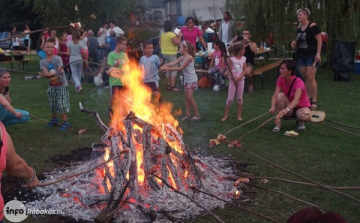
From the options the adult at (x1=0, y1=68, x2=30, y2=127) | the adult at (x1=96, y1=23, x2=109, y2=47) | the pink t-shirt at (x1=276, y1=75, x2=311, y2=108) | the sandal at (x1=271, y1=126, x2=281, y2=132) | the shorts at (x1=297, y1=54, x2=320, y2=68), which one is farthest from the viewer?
the adult at (x1=96, y1=23, x2=109, y2=47)

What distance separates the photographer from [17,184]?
18.1 ft

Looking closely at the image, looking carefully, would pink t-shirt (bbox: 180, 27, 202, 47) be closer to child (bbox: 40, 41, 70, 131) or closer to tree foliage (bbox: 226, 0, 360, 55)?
tree foliage (bbox: 226, 0, 360, 55)

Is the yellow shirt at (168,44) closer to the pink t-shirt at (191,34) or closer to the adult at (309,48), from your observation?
the pink t-shirt at (191,34)

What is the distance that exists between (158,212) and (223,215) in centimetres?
71

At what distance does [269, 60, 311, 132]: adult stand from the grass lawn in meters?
0.44

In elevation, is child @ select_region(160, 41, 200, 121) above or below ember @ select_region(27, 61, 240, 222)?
above

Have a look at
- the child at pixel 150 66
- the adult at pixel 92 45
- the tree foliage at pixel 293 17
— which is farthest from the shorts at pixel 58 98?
the adult at pixel 92 45

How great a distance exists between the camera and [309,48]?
959cm

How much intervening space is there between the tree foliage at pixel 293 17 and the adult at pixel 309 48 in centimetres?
434

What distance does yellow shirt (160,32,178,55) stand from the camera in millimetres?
12758

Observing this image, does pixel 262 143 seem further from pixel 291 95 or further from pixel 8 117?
pixel 8 117

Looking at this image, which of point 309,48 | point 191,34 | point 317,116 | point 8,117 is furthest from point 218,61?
point 317,116

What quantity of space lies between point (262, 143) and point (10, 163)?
500 centimetres

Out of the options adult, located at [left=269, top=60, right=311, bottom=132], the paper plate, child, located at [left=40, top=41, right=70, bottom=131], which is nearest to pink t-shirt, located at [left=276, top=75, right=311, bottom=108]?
adult, located at [left=269, top=60, right=311, bottom=132]
